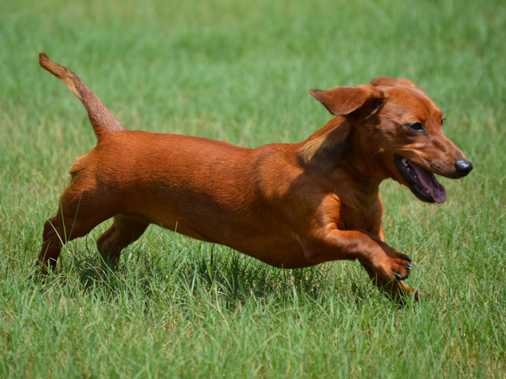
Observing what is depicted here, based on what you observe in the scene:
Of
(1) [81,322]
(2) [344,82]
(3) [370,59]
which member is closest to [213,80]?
(2) [344,82]

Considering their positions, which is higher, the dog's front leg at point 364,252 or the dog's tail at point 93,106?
the dog's tail at point 93,106

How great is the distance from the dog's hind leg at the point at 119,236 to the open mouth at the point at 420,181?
1.85 metres

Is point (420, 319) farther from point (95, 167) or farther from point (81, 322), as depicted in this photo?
point (95, 167)

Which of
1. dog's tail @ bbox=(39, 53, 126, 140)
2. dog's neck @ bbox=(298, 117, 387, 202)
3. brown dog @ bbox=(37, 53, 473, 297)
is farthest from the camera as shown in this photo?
dog's tail @ bbox=(39, 53, 126, 140)

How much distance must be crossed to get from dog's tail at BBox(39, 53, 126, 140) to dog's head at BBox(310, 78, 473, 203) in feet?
5.08

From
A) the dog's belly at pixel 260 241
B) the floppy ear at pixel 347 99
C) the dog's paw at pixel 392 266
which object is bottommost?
the dog's belly at pixel 260 241

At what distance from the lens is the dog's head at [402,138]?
288cm

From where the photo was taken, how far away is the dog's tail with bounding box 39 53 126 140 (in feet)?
12.3

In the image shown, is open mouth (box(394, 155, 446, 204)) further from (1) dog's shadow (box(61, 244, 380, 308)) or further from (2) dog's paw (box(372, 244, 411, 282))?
(1) dog's shadow (box(61, 244, 380, 308))

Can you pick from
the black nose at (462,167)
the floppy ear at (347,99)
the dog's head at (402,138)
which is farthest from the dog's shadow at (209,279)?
the floppy ear at (347,99)

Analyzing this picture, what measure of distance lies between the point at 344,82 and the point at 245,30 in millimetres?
3886

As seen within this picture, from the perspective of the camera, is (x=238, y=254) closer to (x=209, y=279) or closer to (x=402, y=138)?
(x=209, y=279)

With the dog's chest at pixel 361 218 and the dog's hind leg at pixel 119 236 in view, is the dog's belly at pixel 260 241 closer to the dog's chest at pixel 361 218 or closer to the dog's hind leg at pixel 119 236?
the dog's chest at pixel 361 218

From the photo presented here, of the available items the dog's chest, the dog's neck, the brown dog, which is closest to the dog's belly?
the brown dog
